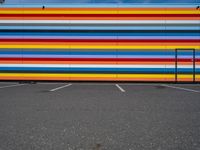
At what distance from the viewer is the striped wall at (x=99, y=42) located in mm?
18016

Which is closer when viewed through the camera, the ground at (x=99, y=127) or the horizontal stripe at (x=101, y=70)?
the ground at (x=99, y=127)

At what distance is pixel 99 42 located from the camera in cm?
1816

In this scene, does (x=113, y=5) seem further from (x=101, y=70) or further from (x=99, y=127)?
(x=99, y=127)

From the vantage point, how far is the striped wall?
1802 cm

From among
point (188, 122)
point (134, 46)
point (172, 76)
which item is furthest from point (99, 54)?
point (188, 122)

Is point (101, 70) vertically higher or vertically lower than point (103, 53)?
lower

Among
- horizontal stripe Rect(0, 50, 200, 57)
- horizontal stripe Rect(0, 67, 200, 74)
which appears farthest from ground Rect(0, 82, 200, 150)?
horizontal stripe Rect(0, 50, 200, 57)

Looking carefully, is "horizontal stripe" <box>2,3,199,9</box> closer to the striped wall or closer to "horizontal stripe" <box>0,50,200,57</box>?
the striped wall

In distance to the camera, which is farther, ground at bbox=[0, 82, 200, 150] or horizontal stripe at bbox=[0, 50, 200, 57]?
horizontal stripe at bbox=[0, 50, 200, 57]

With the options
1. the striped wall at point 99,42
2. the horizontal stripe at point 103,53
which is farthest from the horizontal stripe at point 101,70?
the horizontal stripe at point 103,53

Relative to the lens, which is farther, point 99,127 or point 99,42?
point 99,42

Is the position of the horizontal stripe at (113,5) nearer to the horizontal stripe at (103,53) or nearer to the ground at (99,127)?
the horizontal stripe at (103,53)

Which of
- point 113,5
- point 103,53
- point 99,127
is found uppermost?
point 113,5

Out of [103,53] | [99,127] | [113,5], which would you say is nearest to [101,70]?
[103,53]
